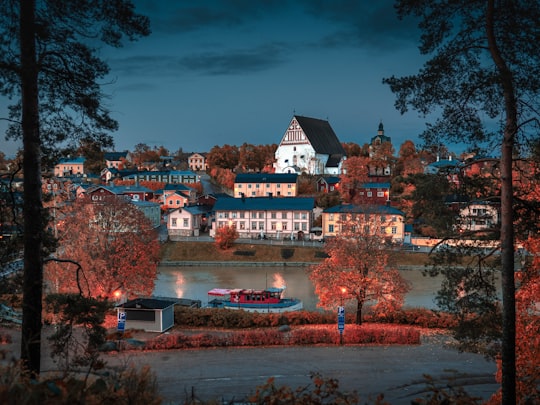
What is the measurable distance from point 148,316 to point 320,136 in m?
57.3

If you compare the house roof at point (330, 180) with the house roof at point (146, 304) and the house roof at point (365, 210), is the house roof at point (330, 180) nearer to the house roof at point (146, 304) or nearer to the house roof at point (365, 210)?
the house roof at point (365, 210)

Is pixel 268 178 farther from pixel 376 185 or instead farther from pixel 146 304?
pixel 146 304

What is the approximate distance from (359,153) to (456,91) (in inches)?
2783

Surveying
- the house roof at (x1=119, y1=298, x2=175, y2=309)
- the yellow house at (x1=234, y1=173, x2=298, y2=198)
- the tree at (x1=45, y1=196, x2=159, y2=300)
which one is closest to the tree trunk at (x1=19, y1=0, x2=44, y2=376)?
the house roof at (x1=119, y1=298, x2=175, y2=309)

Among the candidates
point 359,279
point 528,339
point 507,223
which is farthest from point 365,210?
point 507,223

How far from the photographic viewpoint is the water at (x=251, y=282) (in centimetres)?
2514

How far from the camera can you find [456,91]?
6883 millimetres

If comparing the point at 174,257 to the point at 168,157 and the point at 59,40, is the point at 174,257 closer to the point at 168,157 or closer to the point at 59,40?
the point at 59,40

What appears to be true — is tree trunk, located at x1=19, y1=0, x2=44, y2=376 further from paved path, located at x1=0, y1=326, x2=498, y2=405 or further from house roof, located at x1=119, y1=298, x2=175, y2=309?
house roof, located at x1=119, y1=298, x2=175, y2=309

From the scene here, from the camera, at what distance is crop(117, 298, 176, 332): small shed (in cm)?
1608

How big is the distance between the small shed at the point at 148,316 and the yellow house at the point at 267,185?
3622 cm

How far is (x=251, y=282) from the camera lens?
29844mm

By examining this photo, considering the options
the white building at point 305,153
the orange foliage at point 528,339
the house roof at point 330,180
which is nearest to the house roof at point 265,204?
the house roof at point 330,180

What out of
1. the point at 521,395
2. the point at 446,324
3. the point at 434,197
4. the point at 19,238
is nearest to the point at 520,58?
the point at 434,197
